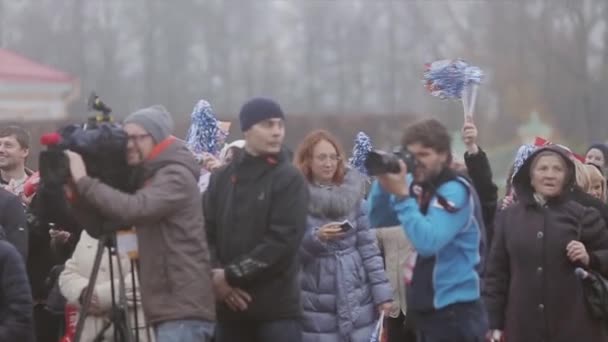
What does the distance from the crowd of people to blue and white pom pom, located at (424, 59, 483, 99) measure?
381 mm

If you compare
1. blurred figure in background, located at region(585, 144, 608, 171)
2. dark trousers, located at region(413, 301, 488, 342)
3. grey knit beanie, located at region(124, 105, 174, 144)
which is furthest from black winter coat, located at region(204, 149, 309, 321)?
blurred figure in background, located at region(585, 144, 608, 171)

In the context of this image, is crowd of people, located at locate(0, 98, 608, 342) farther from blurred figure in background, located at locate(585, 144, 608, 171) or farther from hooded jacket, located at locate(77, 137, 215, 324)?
blurred figure in background, located at locate(585, 144, 608, 171)

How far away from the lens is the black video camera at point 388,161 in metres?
6.27

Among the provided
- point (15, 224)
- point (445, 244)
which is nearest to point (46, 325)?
point (15, 224)

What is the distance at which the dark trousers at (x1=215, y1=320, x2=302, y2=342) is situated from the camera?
6.68 meters

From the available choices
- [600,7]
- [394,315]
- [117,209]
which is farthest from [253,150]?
[600,7]

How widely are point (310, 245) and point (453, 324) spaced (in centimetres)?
179

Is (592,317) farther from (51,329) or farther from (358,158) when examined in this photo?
(51,329)

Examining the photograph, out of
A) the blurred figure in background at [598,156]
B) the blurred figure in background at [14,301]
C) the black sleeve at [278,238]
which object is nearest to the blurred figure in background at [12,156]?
the blurred figure in background at [14,301]

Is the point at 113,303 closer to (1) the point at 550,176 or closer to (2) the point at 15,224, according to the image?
(2) the point at 15,224

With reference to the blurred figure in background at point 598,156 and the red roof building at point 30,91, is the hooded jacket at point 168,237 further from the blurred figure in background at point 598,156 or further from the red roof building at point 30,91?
the red roof building at point 30,91

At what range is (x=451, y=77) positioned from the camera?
8109 millimetres

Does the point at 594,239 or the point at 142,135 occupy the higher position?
the point at 142,135

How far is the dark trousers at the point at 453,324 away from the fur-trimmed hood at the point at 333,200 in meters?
1.69
